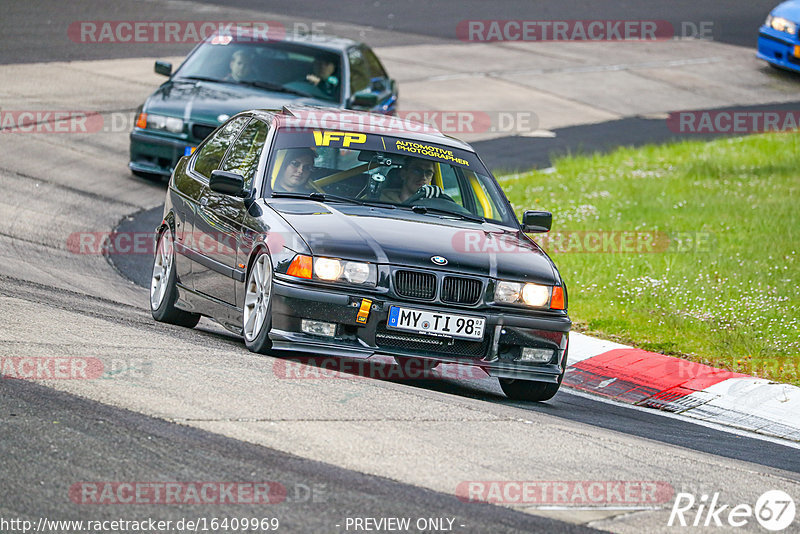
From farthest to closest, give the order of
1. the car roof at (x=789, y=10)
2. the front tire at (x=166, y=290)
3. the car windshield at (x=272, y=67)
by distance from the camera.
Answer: the car roof at (x=789, y=10) → the car windshield at (x=272, y=67) → the front tire at (x=166, y=290)

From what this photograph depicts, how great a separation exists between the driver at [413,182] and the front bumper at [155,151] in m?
6.42

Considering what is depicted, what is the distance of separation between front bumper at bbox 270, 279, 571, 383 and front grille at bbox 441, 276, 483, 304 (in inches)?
2.4

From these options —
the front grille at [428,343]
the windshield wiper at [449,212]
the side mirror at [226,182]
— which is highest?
the side mirror at [226,182]

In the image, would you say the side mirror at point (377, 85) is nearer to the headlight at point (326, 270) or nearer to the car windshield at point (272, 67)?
the car windshield at point (272, 67)

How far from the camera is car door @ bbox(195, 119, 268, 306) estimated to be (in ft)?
27.7

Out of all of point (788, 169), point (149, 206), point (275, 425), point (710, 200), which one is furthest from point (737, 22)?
point (275, 425)

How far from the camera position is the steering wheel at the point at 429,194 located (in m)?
8.77

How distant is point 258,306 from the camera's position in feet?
26.0

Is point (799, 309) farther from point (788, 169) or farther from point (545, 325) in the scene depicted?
point (788, 169)

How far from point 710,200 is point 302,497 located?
481 inches

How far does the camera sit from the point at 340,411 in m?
6.47

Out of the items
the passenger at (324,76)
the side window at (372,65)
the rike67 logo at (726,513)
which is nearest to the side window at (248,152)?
the rike67 logo at (726,513)

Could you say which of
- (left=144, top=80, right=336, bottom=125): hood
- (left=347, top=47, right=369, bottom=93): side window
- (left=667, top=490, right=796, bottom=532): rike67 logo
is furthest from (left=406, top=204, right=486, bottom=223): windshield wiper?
(left=347, top=47, right=369, bottom=93): side window

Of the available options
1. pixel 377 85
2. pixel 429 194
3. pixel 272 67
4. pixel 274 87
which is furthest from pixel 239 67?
pixel 429 194
